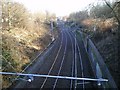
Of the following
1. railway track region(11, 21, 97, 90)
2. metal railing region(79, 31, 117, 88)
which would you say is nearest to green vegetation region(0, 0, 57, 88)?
railway track region(11, 21, 97, 90)

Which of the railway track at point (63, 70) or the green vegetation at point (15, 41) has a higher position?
the green vegetation at point (15, 41)

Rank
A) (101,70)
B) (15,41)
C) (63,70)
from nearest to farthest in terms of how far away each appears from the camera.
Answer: (101,70)
(63,70)
(15,41)

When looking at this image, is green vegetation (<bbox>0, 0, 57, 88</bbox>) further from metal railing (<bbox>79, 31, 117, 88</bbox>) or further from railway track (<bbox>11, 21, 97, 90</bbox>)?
metal railing (<bbox>79, 31, 117, 88</bbox>)

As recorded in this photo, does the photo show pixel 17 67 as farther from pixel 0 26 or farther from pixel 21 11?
pixel 21 11

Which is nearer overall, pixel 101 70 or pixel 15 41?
pixel 101 70

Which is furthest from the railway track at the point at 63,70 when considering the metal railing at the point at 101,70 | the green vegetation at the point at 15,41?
the green vegetation at the point at 15,41

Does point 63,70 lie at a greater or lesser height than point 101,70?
lesser

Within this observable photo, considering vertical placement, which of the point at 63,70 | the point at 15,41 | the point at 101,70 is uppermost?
the point at 15,41

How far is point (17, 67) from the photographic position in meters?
26.5

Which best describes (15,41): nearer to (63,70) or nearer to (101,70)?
(63,70)

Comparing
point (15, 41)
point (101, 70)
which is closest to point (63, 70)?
point (101, 70)

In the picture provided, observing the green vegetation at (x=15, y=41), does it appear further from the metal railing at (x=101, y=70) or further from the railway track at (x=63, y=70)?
the metal railing at (x=101, y=70)

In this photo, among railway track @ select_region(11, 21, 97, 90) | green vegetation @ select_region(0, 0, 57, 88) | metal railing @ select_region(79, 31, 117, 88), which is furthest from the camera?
green vegetation @ select_region(0, 0, 57, 88)

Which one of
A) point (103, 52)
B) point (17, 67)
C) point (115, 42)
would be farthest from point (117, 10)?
point (17, 67)
